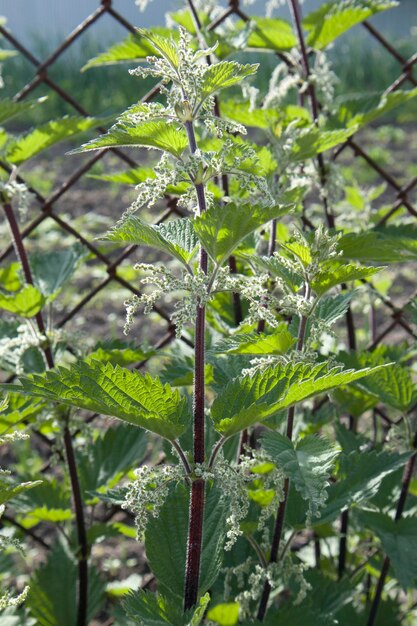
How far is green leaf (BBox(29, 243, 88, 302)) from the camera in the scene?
1671 millimetres

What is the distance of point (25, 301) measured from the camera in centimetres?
152

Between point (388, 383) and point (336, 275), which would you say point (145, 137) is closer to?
point (336, 275)

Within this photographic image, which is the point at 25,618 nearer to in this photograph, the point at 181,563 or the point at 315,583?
the point at 181,563

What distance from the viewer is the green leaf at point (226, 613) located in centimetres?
155

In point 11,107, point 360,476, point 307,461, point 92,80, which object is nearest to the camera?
point 307,461

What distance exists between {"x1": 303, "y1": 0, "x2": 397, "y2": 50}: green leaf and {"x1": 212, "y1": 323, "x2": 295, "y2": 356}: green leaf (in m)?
0.85

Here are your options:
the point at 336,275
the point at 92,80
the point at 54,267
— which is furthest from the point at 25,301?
the point at 92,80

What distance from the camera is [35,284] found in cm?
169

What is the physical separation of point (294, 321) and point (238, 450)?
0.93ft

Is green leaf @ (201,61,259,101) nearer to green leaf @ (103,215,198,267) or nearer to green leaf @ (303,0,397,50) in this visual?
green leaf @ (103,215,198,267)

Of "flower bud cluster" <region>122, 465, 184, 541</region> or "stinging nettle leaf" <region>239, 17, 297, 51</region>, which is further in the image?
"stinging nettle leaf" <region>239, 17, 297, 51</region>

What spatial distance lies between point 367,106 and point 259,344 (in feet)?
2.71

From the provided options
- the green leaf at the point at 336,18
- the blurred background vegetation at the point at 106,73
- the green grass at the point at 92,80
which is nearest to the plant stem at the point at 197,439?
the green leaf at the point at 336,18

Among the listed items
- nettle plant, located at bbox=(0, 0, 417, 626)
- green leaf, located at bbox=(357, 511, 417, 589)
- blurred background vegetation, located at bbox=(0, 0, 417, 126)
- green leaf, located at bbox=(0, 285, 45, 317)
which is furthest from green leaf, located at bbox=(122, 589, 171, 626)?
blurred background vegetation, located at bbox=(0, 0, 417, 126)
